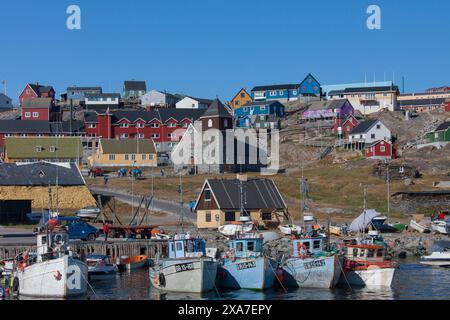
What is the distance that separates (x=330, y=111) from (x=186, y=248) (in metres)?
106

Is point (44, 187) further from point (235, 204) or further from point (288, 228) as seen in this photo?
point (288, 228)

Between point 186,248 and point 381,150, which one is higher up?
point 381,150

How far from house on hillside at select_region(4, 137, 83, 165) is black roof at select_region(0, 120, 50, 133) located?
1454 centimetres

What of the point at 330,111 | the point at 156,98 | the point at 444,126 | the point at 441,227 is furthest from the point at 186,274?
the point at 156,98

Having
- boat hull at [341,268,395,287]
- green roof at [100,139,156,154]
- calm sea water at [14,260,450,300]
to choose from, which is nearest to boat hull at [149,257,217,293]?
calm sea water at [14,260,450,300]

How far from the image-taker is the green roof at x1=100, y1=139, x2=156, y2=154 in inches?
5079

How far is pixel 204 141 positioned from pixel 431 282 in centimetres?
7573

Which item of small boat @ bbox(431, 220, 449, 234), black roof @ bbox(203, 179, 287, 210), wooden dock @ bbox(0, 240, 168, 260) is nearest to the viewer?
wooden dock @ bbox(0, 240, 168, 260)

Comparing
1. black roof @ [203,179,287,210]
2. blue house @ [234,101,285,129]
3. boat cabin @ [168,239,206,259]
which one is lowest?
boat cabin @ [168,239,206,259]

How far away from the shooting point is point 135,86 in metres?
194

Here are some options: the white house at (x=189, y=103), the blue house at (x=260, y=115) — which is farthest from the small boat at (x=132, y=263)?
the white house at (x=189, y=103)

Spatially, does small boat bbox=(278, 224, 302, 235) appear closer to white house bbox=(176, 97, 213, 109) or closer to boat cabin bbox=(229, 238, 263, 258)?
boat cabin bbox=(229, 238, 263, 258)

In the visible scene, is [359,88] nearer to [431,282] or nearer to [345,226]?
[345,226]

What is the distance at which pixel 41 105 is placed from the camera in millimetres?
157500
